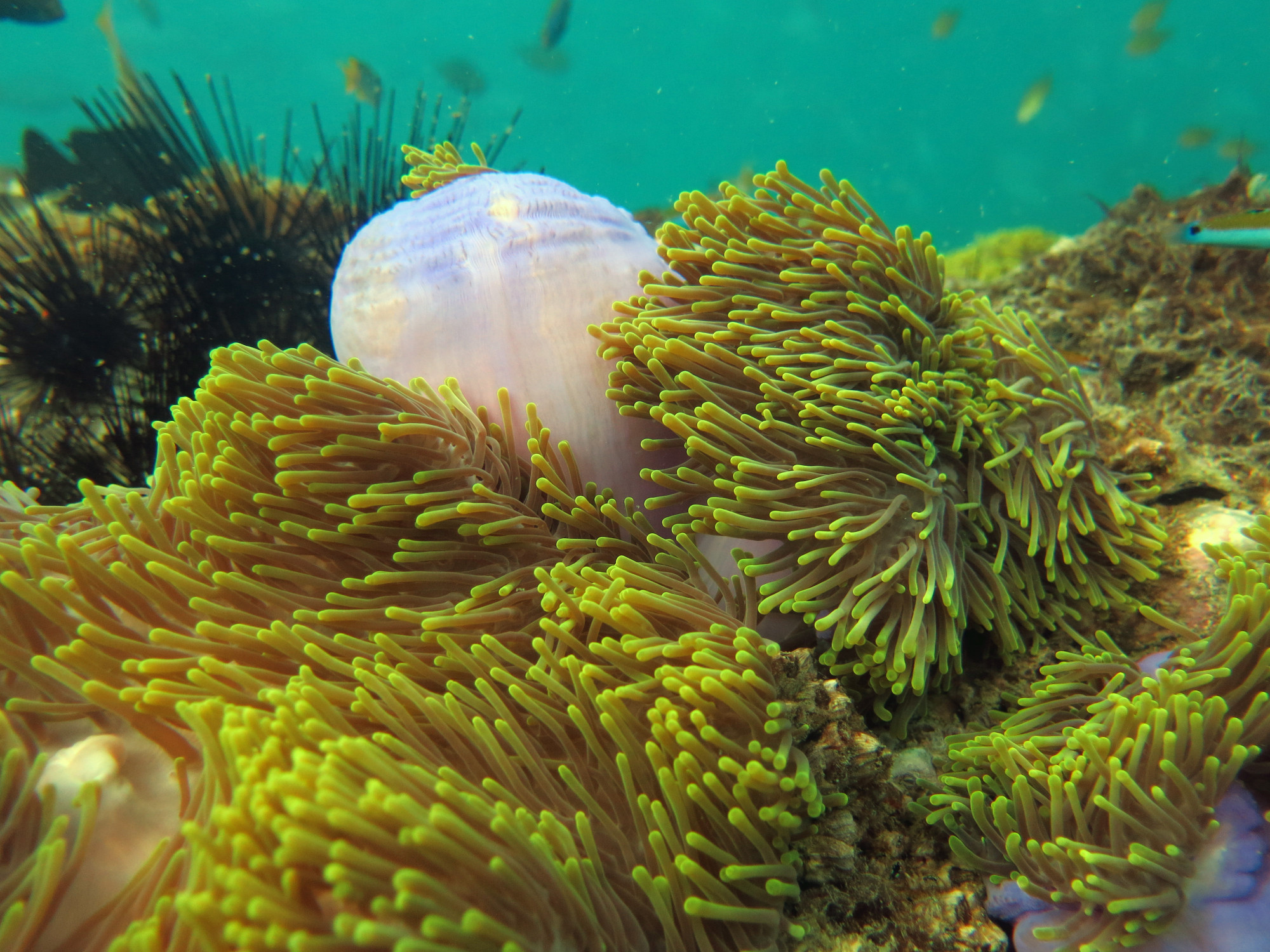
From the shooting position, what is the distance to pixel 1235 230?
2186 millimetres

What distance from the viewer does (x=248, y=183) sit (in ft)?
10.6

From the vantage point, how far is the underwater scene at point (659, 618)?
2.98ft

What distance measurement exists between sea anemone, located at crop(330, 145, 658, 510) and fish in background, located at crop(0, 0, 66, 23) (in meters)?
8.37

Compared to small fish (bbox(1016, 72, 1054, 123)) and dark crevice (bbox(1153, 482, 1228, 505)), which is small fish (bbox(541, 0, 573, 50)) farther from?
dark crevice (bbox(1153, 482, 1228, 505))

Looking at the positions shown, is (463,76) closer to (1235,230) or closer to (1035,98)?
(1035,98)

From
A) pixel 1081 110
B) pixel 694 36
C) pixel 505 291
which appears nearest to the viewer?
pixel 505 291

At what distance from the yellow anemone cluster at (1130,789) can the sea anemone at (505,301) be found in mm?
956

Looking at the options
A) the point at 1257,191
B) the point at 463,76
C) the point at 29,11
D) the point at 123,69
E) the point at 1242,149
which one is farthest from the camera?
the point at 463,76

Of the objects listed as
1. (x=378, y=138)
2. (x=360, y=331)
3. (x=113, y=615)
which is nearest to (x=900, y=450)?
(x=360, y=331)

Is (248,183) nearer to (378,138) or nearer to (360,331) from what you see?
(378,138)

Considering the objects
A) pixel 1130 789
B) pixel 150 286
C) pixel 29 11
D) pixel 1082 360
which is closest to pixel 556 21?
pixel 29 11

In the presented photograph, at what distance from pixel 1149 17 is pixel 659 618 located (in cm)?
1569

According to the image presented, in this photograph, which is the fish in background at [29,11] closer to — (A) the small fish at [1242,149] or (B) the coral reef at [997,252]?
(B) the coral reef at [997,252]

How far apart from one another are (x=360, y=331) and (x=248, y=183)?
2.25 m
